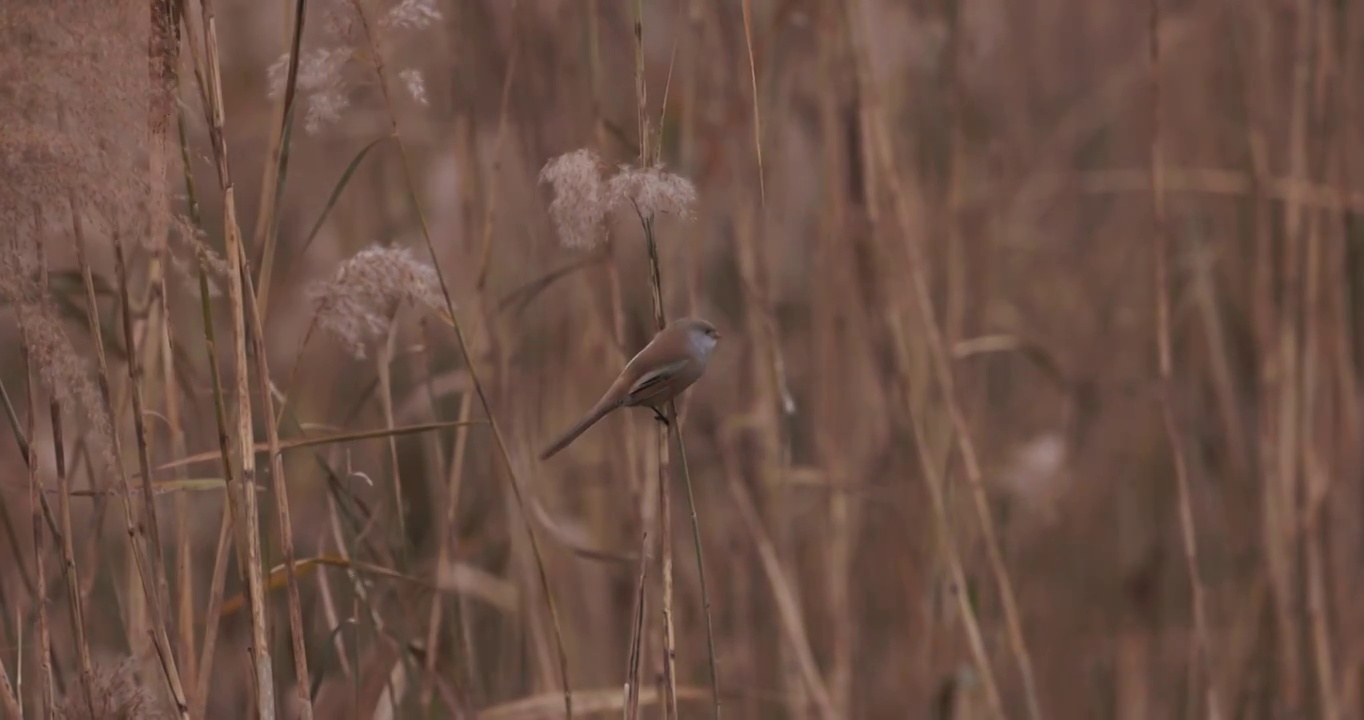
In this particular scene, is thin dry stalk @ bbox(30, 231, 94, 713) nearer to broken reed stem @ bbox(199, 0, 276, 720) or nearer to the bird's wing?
broken reed stem @ bbox(199, 0, 276, 720)

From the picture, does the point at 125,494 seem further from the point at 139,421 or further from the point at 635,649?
the point at 635,649

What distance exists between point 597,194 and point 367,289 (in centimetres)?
15

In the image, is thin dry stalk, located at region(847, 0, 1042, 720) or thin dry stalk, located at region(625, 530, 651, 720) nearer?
thin dry stalk, located at region(625, 530, 651, 720)

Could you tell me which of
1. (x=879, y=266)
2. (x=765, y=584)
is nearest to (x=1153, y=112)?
(x=879, y=266)

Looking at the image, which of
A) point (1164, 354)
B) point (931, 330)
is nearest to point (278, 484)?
point (931, 330)

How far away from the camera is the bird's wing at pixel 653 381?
2.25 feet

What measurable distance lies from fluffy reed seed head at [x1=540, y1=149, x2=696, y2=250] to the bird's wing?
3.0 inches

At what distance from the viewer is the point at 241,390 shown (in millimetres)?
648

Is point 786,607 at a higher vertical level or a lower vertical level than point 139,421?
lower

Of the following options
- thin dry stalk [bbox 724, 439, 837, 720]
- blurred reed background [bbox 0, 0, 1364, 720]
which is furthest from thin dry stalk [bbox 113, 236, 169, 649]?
thin dry stalk [bbox 724, 439, 837, 720]

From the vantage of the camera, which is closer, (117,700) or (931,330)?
(117,700)

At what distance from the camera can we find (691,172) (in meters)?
1.28

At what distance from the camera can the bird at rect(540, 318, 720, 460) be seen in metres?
0.69

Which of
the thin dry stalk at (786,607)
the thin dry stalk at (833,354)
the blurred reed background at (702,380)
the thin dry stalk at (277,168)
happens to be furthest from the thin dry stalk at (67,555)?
the thin dry stalk at (833,354)
